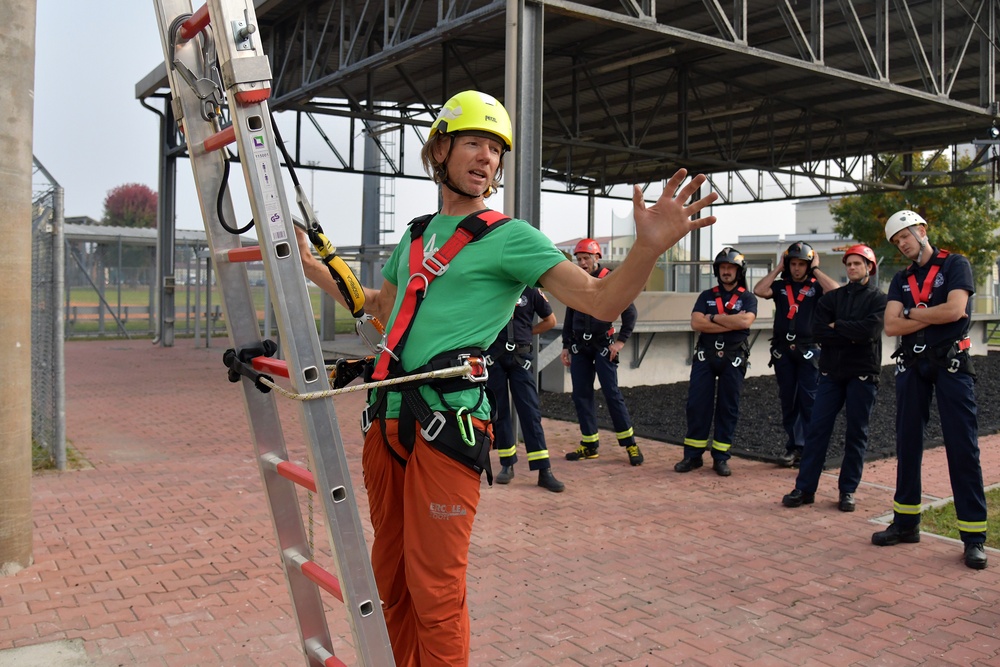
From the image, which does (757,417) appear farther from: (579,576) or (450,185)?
(450,185)

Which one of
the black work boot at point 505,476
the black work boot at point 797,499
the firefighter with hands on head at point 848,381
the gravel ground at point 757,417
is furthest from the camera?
the gravel ground at point 757,417

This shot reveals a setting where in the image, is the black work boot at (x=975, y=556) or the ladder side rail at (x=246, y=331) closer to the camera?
the ladder side rail at (x=246, y=331)

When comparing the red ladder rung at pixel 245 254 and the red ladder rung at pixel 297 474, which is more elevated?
the red ladder rung at pixel 245 254

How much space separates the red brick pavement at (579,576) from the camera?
4.06 m

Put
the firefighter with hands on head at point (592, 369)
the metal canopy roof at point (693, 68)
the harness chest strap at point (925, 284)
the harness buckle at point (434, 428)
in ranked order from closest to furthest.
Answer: the harness buckle at point (434, 428) → the harness chest strap at point (925, 284) → the firefighter with hands on head at point (592, 369) → the metal canopy roof at point (693, 68)

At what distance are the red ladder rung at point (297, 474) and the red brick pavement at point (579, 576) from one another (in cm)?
159

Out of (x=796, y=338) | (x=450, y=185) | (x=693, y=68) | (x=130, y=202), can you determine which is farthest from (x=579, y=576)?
(x=130, y=202)

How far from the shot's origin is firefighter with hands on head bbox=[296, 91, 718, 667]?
2.56 m

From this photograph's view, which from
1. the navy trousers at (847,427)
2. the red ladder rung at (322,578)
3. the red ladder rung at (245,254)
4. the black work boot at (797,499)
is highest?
the red ladder rung at (245,254)

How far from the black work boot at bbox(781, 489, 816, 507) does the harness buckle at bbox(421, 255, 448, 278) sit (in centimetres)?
500

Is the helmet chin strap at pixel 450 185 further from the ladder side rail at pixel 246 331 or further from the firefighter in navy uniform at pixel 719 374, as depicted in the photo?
the firefighter in navy uniform at pixel 719 374

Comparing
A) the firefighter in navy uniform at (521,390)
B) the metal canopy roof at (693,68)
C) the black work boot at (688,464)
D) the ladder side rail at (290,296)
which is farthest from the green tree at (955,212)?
the ladder side rail at (290,296)

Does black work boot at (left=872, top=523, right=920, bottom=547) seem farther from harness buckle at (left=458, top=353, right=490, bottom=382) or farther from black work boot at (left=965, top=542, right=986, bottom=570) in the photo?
harness buckle at (left=458, top=353, right=490, bottom=382)

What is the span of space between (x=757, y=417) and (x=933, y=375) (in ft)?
18.9
